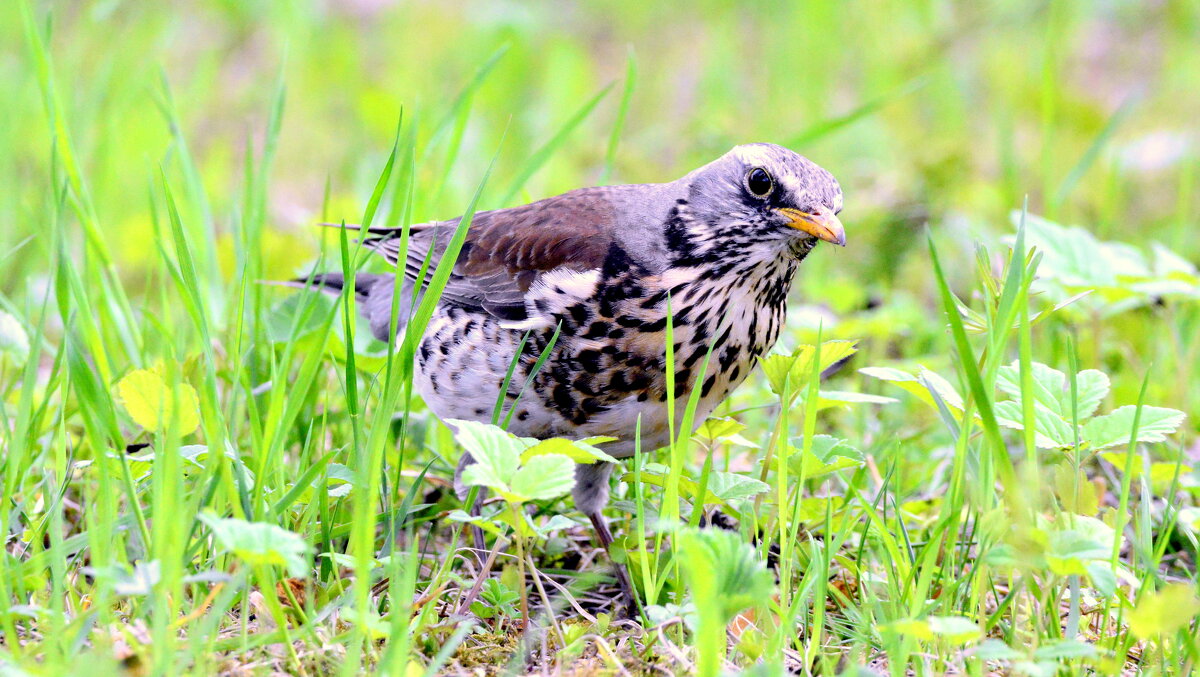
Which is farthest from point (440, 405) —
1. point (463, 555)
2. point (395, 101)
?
point (395, 101)

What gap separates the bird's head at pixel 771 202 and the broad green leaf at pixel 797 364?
418 mm

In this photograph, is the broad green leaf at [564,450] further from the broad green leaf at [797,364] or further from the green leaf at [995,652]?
the green leaf at [995,652]

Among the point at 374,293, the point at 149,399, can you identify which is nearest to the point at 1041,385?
the point at 149,399

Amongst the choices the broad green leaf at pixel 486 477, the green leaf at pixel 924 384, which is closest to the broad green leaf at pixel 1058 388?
the green leaf at pixel 924 384

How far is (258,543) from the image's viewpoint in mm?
2059

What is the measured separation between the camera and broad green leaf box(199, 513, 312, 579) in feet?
6.68

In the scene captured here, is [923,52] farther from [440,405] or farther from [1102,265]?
[440,405]

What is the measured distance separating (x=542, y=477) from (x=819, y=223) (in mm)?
1208

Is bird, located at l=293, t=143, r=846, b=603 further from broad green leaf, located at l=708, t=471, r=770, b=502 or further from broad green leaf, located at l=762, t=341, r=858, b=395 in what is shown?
broad green leaf, located at l=708, t=471, r=770, b=502

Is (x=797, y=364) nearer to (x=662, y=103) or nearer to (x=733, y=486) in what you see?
(x=733, y=486)

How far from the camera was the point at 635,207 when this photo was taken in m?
3.46

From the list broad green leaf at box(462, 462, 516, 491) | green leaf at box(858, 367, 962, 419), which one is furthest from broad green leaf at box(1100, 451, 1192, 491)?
broad green leaf at box(462, 462, 516, 491)

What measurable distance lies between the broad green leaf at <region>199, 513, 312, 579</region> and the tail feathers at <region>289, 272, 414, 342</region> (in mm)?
1795

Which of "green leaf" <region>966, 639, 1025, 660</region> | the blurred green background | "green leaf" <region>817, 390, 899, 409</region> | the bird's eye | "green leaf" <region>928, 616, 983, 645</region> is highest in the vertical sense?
the blurred green background
